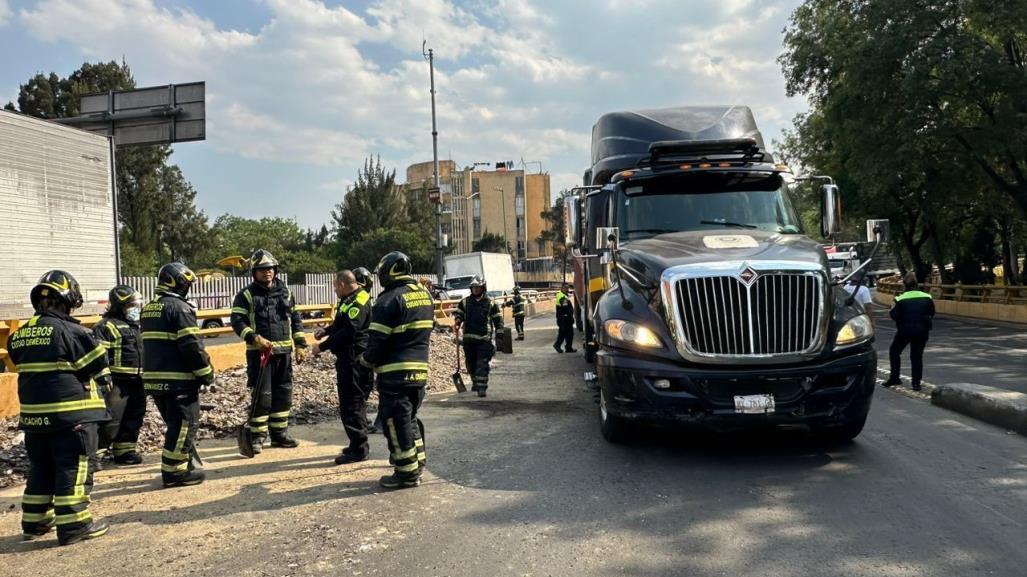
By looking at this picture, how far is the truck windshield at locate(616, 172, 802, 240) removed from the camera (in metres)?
Result: 7.23

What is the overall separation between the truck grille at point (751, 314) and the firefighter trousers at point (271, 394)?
380 centimetres

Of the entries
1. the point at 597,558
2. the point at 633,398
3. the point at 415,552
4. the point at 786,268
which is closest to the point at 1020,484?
the point at 786,268

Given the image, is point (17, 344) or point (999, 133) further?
point (999, 133)

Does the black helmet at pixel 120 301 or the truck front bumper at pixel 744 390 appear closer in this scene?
the truck front bumper at pixel 744 390

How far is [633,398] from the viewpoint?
568 centimetres

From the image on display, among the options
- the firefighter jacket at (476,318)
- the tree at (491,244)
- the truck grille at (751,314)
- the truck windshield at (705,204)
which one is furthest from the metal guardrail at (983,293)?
the tree at (491,244)

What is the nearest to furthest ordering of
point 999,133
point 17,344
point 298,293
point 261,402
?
1. point 17,344
2. point 261,402
3. point 999,133
4. point 298,293

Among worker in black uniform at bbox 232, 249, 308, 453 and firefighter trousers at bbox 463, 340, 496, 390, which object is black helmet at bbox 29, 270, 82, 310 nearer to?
worker in black uniform at bbox 232, 249, 308, 453

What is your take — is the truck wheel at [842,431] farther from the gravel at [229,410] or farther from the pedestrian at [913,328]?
the gravel at [229,410]

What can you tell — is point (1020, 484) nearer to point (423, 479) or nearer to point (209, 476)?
point (423, 479)

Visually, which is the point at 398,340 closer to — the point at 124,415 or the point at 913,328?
the point at 124,415

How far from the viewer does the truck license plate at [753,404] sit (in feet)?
17.9

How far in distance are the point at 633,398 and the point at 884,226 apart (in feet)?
9.08

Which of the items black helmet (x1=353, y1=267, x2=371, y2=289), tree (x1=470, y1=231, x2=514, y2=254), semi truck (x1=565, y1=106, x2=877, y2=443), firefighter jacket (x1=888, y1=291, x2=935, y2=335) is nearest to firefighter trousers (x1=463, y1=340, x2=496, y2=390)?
black helmet (x1=353, y1=267, x2=371, y2=289)
